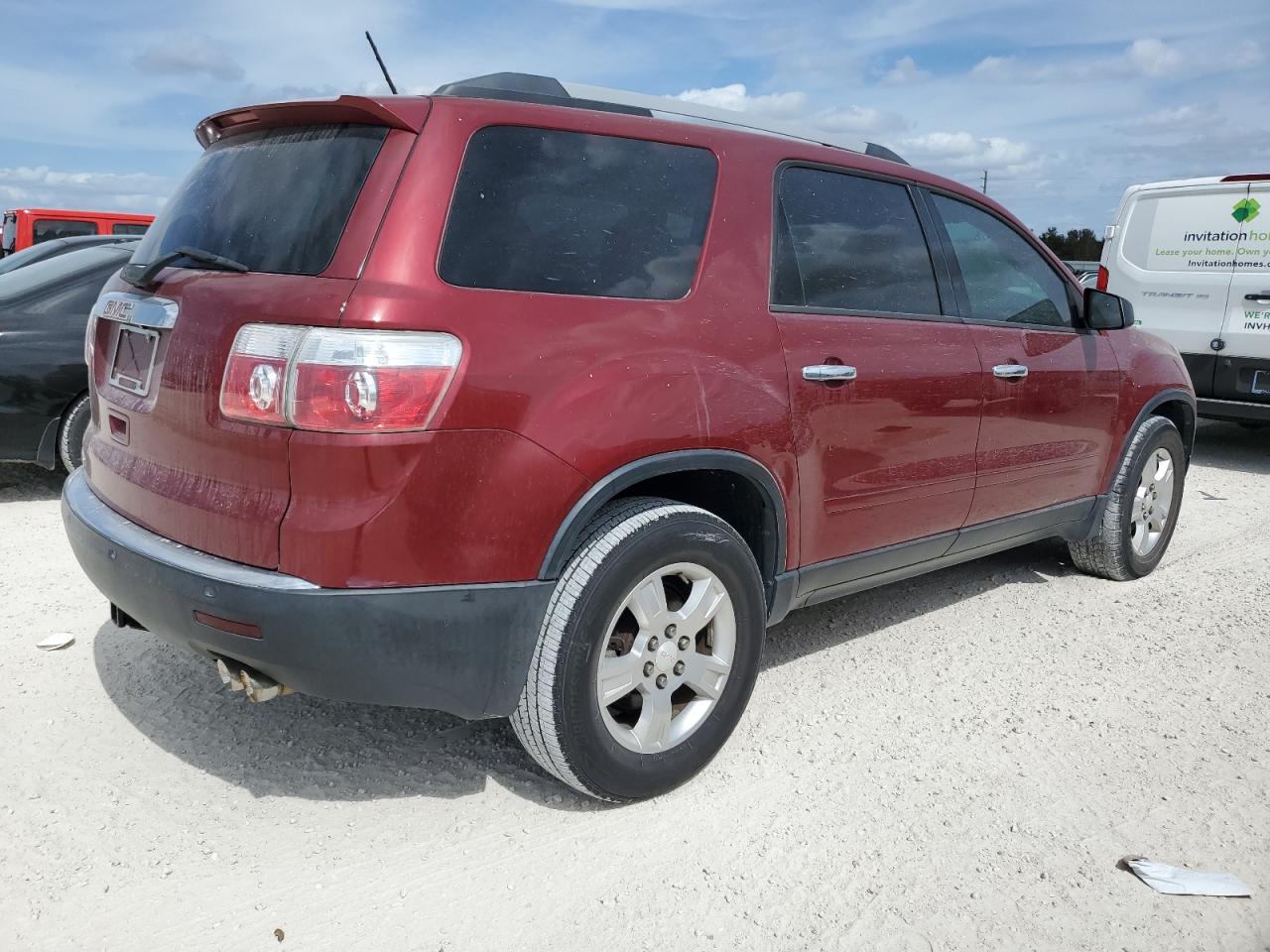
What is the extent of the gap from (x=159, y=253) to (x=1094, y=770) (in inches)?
122

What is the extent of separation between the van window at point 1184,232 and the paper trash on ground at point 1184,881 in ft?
21.8

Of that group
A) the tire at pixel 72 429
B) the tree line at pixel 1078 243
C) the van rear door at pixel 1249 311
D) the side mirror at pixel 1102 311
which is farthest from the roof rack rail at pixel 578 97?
the tree line at pixel 1078 243

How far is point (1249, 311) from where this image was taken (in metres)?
7.76

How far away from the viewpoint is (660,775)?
9.31 ft

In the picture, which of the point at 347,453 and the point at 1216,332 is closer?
the point at 347,453

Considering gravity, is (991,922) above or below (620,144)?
below

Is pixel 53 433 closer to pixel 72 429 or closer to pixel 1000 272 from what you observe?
pixel 72 429

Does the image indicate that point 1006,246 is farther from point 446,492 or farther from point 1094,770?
point 446,492

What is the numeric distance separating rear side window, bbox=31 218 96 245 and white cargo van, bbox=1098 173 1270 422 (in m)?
14.8

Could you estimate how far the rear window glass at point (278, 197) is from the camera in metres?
2.43

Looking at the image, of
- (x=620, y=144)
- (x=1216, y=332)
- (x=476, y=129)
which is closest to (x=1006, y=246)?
(x=620, y=144)

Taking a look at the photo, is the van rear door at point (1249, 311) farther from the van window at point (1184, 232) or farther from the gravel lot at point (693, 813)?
the gravel lot at point (693, 813)

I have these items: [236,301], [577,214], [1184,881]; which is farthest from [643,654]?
[1184,881]

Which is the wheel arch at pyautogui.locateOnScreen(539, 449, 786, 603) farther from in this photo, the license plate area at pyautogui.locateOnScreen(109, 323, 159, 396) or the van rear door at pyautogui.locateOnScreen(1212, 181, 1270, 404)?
the van rear door at pyautogui.locateOnScreen(1212, 181, 1270, 404)
